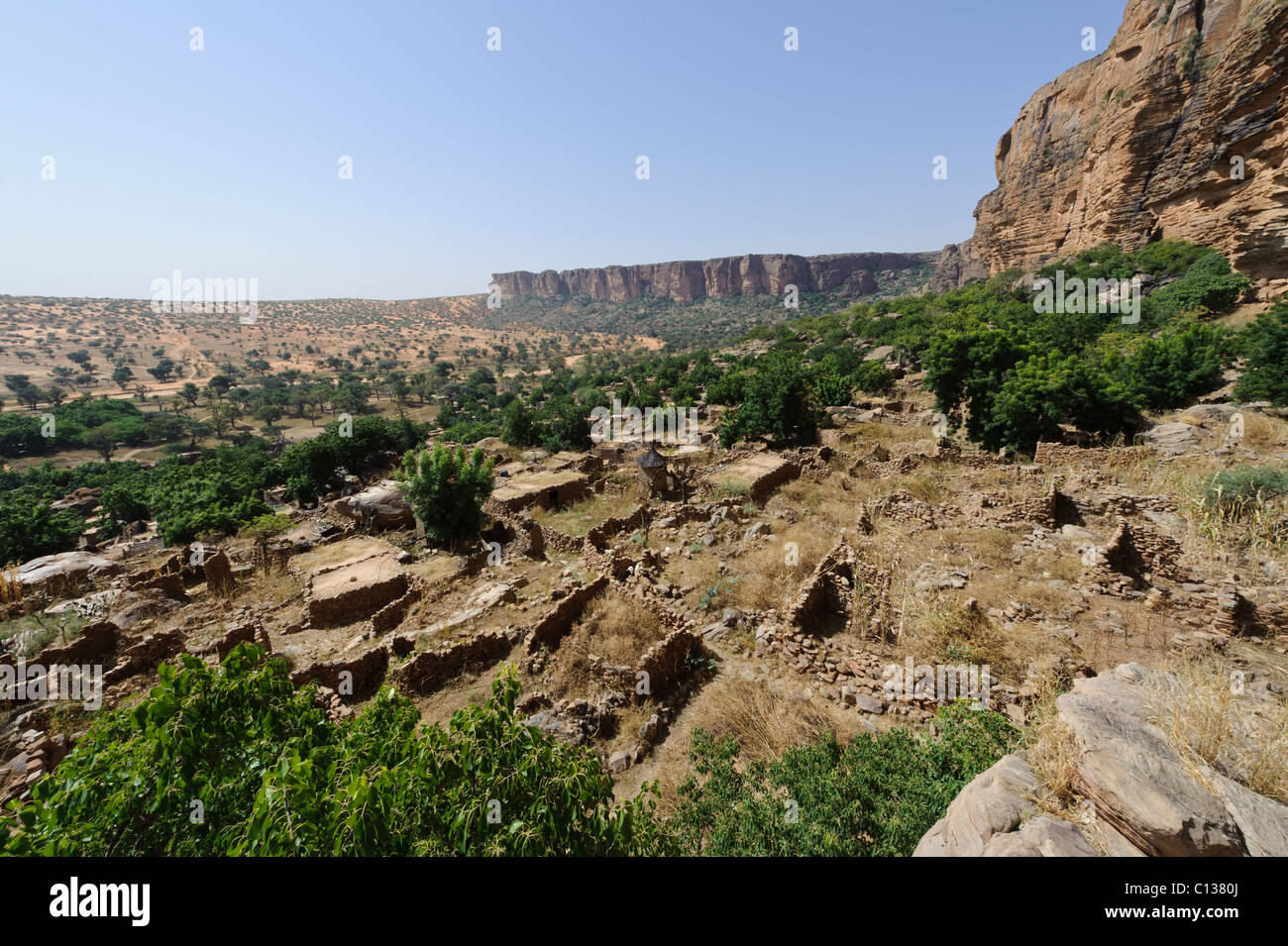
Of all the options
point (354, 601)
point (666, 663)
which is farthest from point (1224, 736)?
point (354, 601)

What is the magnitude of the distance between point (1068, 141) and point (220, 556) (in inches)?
2909

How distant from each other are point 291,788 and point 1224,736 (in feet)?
19.7

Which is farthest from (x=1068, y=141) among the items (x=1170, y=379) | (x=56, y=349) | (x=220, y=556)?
(x=56, y=349)

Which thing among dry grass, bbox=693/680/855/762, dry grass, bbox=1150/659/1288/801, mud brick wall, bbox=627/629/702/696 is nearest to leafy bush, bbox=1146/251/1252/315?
dry grass, bbox=1150/659/1288/801

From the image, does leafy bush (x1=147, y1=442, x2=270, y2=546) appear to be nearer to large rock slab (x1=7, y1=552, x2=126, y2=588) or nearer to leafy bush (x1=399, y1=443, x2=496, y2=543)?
large rock slab (x1=7, y1=552, x2=126, y2=588)

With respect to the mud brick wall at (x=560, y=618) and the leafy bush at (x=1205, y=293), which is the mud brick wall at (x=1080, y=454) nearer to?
the mud brick wall at (x=560, y=618)

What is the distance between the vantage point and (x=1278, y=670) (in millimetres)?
6074

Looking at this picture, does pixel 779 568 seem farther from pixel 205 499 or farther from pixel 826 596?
pixel 205 499

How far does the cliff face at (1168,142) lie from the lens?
27.1 m

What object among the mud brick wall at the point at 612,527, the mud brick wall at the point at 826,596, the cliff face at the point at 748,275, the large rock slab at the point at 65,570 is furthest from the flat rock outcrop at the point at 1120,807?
the cliff face at the point at 748,275

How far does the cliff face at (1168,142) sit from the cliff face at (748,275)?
7962cm

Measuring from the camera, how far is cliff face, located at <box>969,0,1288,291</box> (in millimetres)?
27094
